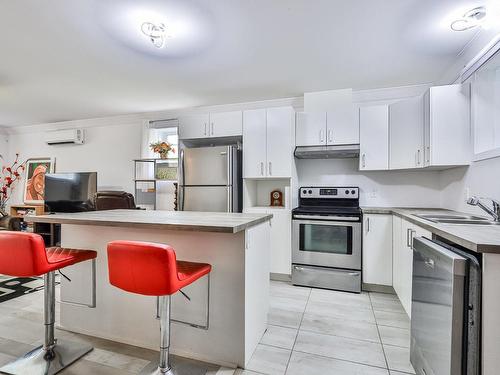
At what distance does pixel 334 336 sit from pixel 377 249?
4.14 ft

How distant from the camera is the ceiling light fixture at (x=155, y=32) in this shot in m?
2.16

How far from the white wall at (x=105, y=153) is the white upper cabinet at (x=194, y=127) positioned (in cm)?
149

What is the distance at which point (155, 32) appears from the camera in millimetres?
2207

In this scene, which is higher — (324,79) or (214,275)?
(324,79)

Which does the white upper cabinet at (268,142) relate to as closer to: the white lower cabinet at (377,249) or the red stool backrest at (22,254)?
the white lower cabinet at (377,249)

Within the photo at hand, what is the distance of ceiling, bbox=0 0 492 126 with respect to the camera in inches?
78.6

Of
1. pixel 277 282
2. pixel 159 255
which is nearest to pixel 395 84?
pixel 277 282

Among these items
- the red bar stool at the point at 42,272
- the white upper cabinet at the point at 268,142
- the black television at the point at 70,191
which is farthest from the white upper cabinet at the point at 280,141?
the black television at the point at 70,191

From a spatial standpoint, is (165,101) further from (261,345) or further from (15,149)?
(15,149)

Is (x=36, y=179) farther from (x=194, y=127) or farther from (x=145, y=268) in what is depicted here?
(x=145, y=268)

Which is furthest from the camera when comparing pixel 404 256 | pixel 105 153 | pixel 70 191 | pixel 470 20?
pixel 105 153

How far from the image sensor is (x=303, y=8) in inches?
78.0

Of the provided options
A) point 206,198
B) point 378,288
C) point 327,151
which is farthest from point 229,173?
point 378,288

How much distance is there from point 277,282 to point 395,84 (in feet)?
9.42
